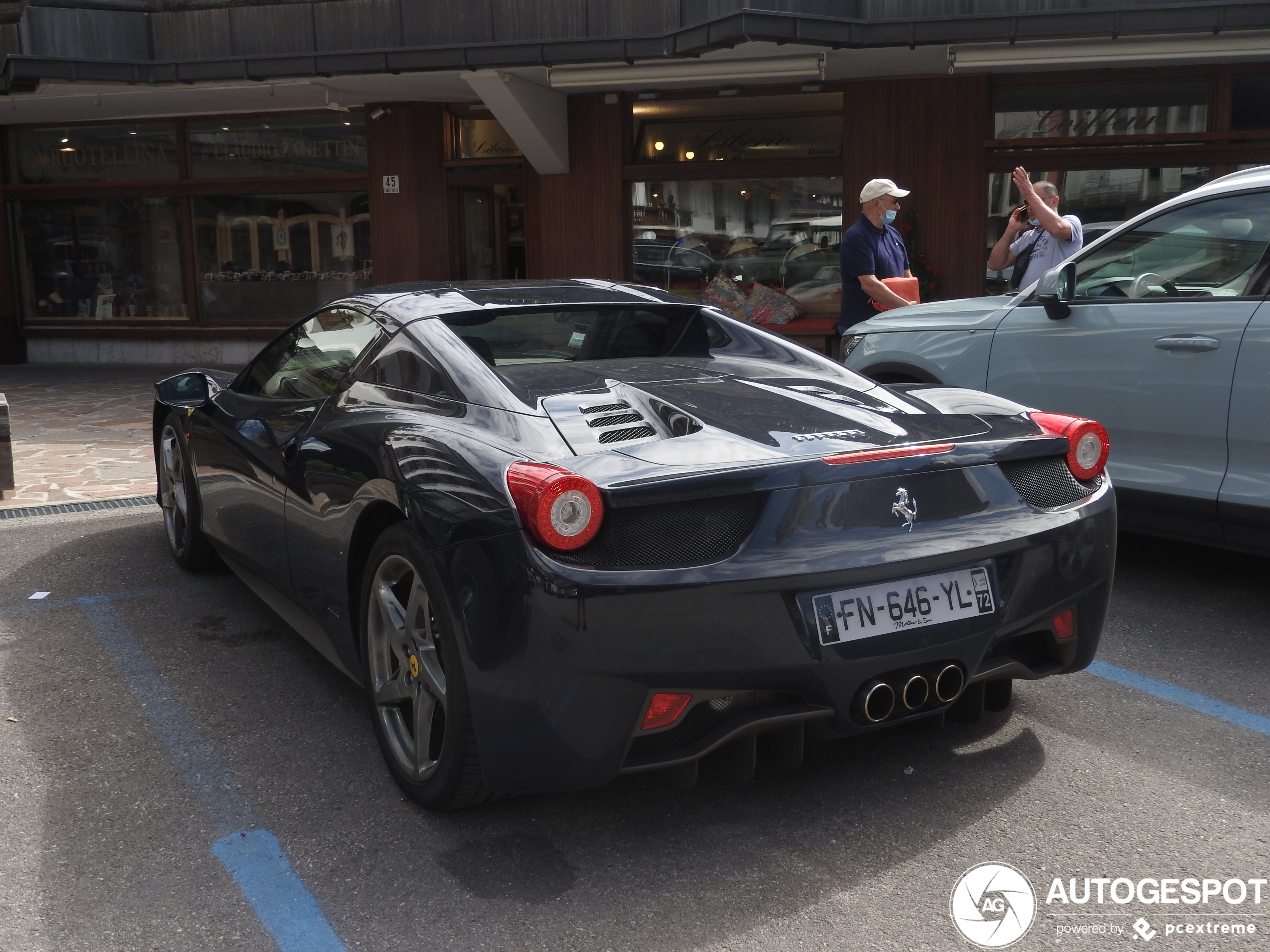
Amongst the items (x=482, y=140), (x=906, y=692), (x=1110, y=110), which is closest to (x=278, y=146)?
(x=482, y=140)

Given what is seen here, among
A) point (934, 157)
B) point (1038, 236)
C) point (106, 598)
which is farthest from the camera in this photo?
point (934, 157)

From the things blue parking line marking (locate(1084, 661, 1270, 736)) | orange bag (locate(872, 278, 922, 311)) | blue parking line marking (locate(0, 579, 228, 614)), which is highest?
orange bag (locate(872, 278, 922, 311))

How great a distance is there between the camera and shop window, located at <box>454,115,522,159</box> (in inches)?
559

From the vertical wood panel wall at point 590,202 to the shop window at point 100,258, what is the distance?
5564 millimetres

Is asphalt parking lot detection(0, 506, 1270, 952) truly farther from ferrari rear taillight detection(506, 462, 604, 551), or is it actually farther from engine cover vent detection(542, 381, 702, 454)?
engine cover vent detection(542, 381, 702, 454)

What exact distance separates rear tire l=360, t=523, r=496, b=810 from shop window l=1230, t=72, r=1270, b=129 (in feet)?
34.8

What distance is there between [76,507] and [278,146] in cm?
923

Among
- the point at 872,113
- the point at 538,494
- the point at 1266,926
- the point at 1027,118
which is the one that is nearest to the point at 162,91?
the point at 872,113

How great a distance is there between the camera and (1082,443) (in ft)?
11.3

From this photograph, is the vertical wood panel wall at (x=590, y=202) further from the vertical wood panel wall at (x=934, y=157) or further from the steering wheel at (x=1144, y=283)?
the steering wheel at (x=1144, y=283)

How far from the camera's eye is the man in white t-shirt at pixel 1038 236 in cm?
747

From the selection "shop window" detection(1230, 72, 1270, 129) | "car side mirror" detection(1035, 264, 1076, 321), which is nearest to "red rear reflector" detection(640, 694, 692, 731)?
"car side mirror" detection(1035, 264, 1076, 321)

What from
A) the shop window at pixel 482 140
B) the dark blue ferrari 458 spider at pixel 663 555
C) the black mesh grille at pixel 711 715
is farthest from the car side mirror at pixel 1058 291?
the shop window at pixel 482 140

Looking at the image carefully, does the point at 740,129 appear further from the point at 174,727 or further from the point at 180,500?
the point at 174,727
